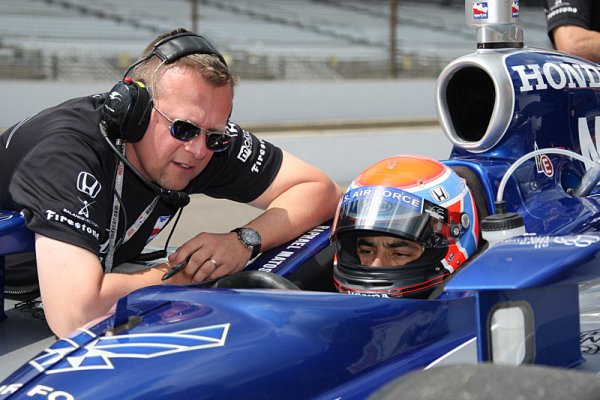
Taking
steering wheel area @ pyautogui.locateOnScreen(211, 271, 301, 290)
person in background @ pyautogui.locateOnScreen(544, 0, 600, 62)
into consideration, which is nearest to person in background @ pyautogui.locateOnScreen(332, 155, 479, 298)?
steering wheel area @ pyautogui.locateOnScreen(211, 271, 301, 290)

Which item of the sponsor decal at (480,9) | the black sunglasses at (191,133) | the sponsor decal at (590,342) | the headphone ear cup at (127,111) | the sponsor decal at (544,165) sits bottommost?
the sponsor decal at (590,342)

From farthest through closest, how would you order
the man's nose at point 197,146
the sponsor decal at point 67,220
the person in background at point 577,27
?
the person in background at point 577,27 → the man's nose at point 197,146 → the sponsor decal at point 67,220

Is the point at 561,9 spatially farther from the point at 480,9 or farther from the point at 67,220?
the point at 67,220

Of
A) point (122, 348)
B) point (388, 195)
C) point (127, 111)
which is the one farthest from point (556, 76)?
point (122, 348)

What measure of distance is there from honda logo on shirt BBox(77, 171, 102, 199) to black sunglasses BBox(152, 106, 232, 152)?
25cm

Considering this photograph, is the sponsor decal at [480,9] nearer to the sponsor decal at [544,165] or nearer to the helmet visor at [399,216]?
the sponsor decal at [544,165]

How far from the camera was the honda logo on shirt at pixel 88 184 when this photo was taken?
2.32 meters

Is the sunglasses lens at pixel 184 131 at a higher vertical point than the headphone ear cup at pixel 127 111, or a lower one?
lower

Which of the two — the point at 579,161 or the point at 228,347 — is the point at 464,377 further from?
the point at 579,161

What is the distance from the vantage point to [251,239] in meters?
2.67

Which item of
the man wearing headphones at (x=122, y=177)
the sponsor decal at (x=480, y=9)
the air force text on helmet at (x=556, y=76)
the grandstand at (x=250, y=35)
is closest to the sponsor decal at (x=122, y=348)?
the man wearing headphones at (x=122, y=177)

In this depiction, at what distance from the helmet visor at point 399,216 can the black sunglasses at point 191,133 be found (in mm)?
412

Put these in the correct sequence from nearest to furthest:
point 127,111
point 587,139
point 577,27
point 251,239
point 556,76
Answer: point 127,111
point 251,239
point 556,76
point 587,139
point 577,27

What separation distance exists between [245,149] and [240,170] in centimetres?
7
